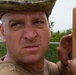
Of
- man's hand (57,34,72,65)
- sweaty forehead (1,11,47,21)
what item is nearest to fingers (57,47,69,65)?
man's hand (57,34,72,65)

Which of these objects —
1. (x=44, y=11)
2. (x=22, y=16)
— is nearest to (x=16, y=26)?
(x=22, y=16)

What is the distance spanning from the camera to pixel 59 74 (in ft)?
7.59

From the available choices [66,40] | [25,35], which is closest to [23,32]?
[25,35]

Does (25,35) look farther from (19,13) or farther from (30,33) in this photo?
(19,13)

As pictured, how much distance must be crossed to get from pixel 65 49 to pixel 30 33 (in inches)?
22.6

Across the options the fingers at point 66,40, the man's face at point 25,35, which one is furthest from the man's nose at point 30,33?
the fingers at point 66,40

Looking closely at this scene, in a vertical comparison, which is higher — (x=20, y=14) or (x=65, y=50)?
(x=20, y=14)

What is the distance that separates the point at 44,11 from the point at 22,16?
17 centimetres

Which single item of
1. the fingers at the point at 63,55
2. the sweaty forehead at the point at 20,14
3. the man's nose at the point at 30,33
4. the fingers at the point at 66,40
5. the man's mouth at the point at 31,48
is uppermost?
the sweaty forehead at the point at 20,14

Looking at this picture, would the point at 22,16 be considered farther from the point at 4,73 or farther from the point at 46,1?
the point at 4,73

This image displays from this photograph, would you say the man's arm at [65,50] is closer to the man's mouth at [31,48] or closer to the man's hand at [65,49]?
the man's hand at [65,49]

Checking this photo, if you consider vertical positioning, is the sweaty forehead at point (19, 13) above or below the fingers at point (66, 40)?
above

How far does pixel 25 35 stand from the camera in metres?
1.73

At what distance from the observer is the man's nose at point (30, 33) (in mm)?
1716
